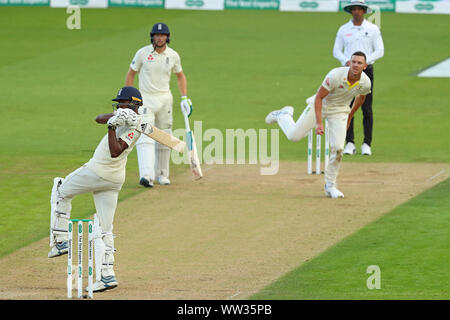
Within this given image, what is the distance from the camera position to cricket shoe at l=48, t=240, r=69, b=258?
10711 mm

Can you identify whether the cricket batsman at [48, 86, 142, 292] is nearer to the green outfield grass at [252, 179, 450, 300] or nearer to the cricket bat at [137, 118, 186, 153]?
the cricket bat at [137, 118, 186, 153]

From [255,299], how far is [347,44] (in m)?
8.37

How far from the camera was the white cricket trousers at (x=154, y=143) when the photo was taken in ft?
48.4

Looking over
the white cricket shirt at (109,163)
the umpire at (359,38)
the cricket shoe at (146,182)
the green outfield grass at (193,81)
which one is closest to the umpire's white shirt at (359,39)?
the umpire at (359,38)

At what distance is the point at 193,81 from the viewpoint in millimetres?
24641

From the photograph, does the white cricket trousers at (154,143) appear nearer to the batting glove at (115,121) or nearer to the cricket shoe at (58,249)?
the cricket shoe at (58,249)

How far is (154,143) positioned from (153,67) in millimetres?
1024

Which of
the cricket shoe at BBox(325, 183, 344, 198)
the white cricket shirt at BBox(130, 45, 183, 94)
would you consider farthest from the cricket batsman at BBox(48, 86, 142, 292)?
the white cricket shirt at BBox(130, 45, 183, 94)

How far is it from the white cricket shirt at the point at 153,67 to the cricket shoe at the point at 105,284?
18.1ft

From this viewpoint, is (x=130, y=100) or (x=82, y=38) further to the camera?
(x=82, y=38)

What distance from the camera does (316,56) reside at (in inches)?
1097
